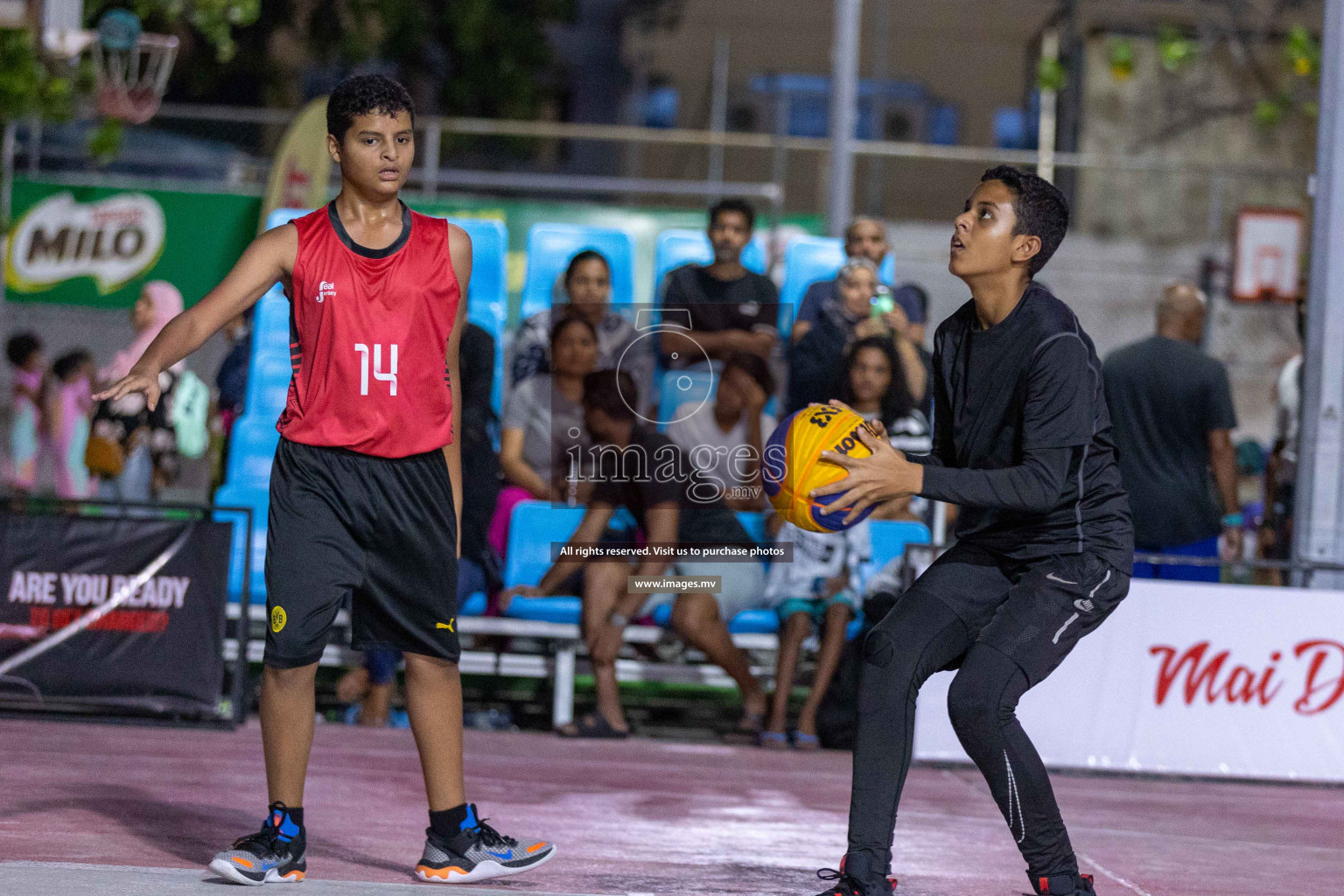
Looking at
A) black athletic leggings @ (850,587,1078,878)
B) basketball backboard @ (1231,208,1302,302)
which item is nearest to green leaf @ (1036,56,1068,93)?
basketball backboard @ (1231,208,1302,302)

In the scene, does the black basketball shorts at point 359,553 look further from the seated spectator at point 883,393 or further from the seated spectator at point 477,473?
the seated spectator at point 883,393

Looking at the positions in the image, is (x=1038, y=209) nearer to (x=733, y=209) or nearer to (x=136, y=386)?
(x=136, y=386)

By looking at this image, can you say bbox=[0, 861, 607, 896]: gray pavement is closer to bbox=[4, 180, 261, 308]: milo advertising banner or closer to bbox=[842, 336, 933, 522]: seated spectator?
bbox=[842, 336, 933, 522]: seated spectator

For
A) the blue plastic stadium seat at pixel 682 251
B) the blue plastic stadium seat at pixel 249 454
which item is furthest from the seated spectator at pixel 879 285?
the blue plastic stadium seat at pixel 249 454

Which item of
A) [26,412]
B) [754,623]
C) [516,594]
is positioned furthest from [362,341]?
[26,412]

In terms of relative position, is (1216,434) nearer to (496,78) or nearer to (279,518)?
(279,518)

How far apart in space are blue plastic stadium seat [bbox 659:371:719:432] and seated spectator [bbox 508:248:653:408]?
0.10m

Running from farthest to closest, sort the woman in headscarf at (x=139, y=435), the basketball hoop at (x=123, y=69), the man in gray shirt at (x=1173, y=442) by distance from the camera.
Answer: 1. the basketball hoop at (x=123, y=69)
2. the woman in headscarf at (x=139, y=435)
3. the man in gray shirt at (x=1173, y=442)

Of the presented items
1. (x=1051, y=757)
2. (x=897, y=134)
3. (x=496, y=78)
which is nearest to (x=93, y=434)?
(x=1051, y=757)

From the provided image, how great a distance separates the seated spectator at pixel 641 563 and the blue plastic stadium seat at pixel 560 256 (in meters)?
2.23

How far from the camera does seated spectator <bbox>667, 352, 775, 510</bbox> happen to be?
6.85 meters

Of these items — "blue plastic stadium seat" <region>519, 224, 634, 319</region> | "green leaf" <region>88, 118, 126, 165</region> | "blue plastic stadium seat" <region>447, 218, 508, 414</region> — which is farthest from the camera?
"green leaf" <region>88, 118, 126, 165</region>

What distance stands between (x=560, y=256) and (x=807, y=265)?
1.62m

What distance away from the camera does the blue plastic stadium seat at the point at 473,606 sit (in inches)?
329
